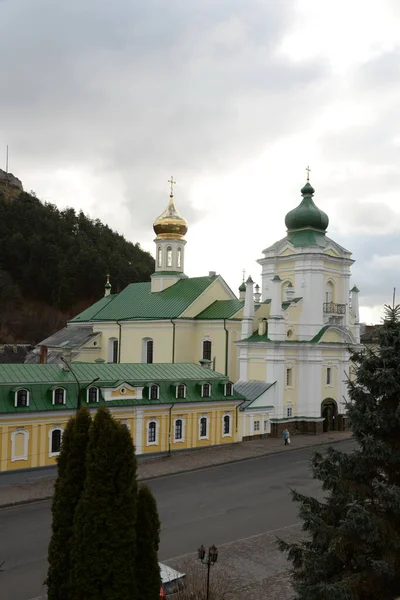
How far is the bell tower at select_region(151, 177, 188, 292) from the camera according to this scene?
42.2m

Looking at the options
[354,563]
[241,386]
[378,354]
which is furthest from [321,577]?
[241,386]

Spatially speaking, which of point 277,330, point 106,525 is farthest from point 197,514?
point 277,330

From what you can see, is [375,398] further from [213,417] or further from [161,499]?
[213,417]

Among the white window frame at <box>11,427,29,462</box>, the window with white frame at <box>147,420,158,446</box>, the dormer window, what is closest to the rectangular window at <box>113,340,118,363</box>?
the dormer window

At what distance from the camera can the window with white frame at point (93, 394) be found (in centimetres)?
2306

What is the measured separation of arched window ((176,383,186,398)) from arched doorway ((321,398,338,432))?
1107cm

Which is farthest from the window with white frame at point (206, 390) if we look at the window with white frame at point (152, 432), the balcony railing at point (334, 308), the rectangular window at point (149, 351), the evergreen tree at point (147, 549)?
the evergreen tree at point (147, 549)

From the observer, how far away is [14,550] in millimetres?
13977

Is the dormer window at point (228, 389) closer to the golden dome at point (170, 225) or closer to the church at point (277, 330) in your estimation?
the church at point (277, 330)

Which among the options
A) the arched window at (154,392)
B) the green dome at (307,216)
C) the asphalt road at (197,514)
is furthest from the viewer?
the green dome at (307,216)

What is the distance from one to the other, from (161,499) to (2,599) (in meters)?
7.64

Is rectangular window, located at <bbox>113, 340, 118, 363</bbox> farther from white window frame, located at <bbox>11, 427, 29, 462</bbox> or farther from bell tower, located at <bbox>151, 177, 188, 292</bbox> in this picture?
white window frame, located at <bbox>11, 427, 29, 462</bbox>

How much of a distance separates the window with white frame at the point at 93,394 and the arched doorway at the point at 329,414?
15193 millimetres

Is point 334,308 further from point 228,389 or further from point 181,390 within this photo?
point 181,390
